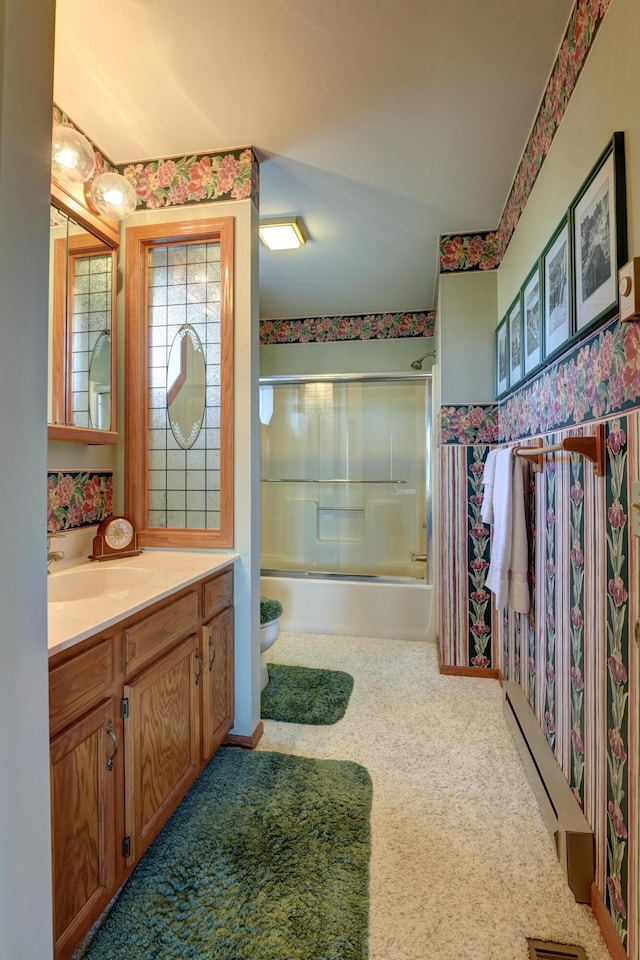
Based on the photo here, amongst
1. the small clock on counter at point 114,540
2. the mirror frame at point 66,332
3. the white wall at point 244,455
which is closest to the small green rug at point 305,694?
the white wall at point 244,455

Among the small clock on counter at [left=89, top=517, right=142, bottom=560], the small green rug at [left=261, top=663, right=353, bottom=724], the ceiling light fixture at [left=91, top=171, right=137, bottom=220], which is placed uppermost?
the ceiling light fixture at [left=91, top=171, right=137, bottom=220]

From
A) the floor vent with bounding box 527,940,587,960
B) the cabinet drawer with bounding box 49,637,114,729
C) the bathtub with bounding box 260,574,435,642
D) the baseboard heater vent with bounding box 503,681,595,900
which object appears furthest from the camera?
the bathtub with bounding box 260,574,435,642

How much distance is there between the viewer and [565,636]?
1.49m

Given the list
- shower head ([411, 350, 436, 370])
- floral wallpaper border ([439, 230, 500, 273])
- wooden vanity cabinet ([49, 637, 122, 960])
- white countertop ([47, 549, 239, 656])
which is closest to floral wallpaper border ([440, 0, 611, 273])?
floral wallpaper border ([439, 230, 500, 273])

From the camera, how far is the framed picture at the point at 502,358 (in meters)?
2.34

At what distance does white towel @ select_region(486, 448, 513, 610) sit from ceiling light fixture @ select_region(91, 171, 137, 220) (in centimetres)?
187

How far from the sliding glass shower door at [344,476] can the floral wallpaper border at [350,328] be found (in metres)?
0.46

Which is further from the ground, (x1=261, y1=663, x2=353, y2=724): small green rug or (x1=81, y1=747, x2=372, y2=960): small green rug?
(x1=261, y1=663, x2=353, y2=724): small green rug

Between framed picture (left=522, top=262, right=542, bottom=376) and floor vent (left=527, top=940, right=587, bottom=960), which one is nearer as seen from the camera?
floor vent (left=527, top=940, right=587, bottom=960)

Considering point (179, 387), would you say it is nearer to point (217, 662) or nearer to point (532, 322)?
point (217, 662)

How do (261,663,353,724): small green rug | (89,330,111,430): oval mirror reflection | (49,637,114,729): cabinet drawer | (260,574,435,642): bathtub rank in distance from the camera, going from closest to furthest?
1. (49,637,114,729): cabinet drawer
2. (89,330,111,430): oval mirror reflection
3. (261,663,353,724): small green rug
4. (260,574,435,642): bathtub

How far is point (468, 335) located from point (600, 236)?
154 cm

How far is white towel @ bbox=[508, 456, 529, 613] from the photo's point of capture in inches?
73.6

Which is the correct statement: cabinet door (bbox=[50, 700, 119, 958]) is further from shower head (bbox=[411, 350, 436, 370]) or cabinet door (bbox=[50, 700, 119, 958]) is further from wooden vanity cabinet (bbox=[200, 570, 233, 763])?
shower head (bbox=[411, 350, 436, 370])
